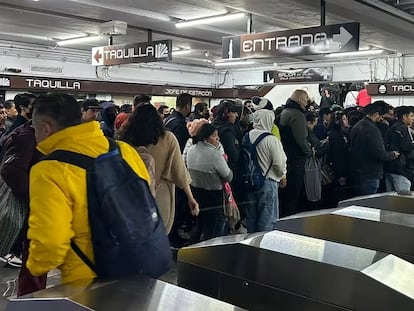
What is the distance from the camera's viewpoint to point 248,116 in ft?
18.5

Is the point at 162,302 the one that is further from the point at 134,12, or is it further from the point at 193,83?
the point at 193,83

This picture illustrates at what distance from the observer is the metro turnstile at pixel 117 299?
1.64 meters

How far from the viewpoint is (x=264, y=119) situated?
4801mm

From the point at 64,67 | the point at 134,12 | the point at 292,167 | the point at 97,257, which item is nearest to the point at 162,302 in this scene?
the point at 97,257

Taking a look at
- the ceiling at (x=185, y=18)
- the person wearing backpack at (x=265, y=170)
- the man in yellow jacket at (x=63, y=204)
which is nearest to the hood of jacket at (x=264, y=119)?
the person wearing backpack at (x=265, y=170)

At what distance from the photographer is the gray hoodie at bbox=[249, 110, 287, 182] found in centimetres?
477

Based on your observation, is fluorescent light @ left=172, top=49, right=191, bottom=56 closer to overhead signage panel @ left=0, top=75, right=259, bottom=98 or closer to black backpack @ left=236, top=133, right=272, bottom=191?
overhead signage panel @ left=0, top=75, right=259, bottom=98

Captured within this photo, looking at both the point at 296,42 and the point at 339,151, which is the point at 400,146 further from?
the point at 296,42

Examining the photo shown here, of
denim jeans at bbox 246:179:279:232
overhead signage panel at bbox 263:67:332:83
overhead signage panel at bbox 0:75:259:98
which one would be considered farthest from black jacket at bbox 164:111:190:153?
overhead signage panel at bbox 263:67:332:83

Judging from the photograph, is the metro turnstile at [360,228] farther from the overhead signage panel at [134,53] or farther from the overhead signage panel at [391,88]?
the overhead signage panel at [391,88]

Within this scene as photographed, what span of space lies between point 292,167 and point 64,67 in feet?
29.3

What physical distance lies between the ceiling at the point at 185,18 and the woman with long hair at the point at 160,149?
287 centimetres

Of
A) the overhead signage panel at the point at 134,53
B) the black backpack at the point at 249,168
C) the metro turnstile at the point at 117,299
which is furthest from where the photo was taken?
the overhead signage panel at the point at 134,53

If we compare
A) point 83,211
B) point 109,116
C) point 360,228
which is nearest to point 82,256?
point 83,211
